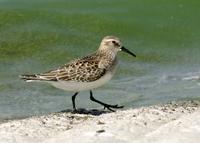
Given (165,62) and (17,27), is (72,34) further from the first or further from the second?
(165,62)

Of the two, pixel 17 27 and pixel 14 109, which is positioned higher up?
pixel 17 27

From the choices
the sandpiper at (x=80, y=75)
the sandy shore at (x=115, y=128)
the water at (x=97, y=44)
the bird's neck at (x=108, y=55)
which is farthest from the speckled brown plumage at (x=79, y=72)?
the water at (x=97, y=44)

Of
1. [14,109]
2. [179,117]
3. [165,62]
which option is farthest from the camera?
[165,62]

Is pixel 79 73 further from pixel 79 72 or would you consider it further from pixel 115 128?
pixel 115 128

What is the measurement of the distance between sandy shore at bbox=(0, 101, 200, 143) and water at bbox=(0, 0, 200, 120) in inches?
86.8

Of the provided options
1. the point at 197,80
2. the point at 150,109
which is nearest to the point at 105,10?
the point at 197,80

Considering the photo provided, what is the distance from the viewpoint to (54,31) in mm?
16641

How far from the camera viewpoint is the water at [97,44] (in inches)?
490

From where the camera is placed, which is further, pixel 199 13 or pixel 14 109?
pixel 199 13

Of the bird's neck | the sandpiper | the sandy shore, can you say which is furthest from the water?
the sandy shore

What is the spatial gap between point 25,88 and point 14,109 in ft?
4.82

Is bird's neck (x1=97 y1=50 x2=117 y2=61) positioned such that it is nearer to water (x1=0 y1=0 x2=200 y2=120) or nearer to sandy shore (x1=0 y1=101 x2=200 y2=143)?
sandy shore (x1=0 y1=101 x2=200 y2=143)

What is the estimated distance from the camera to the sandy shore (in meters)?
7.88

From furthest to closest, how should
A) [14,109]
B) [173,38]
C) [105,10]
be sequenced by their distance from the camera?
[105,10], [173,38], [14,109]
